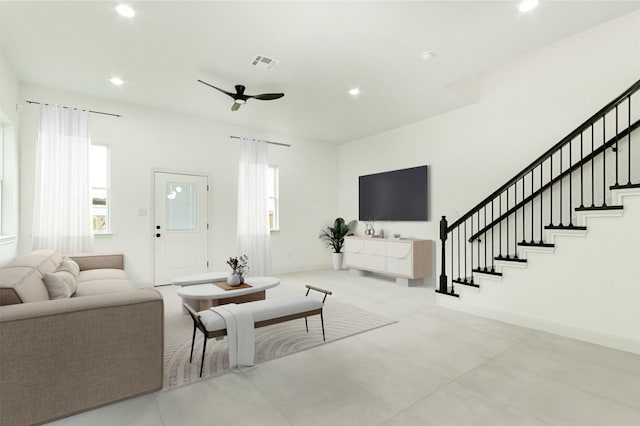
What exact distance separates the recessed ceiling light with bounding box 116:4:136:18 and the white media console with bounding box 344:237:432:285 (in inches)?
191

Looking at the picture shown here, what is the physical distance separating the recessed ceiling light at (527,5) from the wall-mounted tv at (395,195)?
312cm

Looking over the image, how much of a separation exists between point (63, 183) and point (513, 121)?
265 inches

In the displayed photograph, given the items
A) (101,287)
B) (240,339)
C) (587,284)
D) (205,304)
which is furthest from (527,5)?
(101,287)

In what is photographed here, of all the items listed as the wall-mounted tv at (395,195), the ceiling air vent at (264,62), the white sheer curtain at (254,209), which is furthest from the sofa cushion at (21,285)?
the wall-mounted tv at (395,195)

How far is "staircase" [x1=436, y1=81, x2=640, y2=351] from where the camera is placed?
3.05 m

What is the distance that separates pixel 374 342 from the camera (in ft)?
10.1

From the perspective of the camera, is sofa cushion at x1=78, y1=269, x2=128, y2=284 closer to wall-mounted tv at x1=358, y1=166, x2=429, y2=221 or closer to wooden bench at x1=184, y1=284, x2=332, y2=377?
wooden bench at x1=184, y1=284, x2=332, y2=377

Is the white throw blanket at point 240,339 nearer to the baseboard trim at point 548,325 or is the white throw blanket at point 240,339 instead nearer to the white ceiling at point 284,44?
the white ceiling at point 284,44

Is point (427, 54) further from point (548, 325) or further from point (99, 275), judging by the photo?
point (99, 275)

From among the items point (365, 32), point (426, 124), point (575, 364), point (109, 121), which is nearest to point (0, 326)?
point (365, 32)

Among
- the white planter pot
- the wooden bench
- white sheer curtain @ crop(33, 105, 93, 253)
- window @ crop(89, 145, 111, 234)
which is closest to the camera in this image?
the wooden bench

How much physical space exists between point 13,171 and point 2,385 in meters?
3.80

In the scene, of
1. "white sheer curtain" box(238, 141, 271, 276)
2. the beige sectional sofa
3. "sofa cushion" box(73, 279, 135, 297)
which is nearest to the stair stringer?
the beige sectional sofa

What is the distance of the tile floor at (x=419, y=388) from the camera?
191cm
